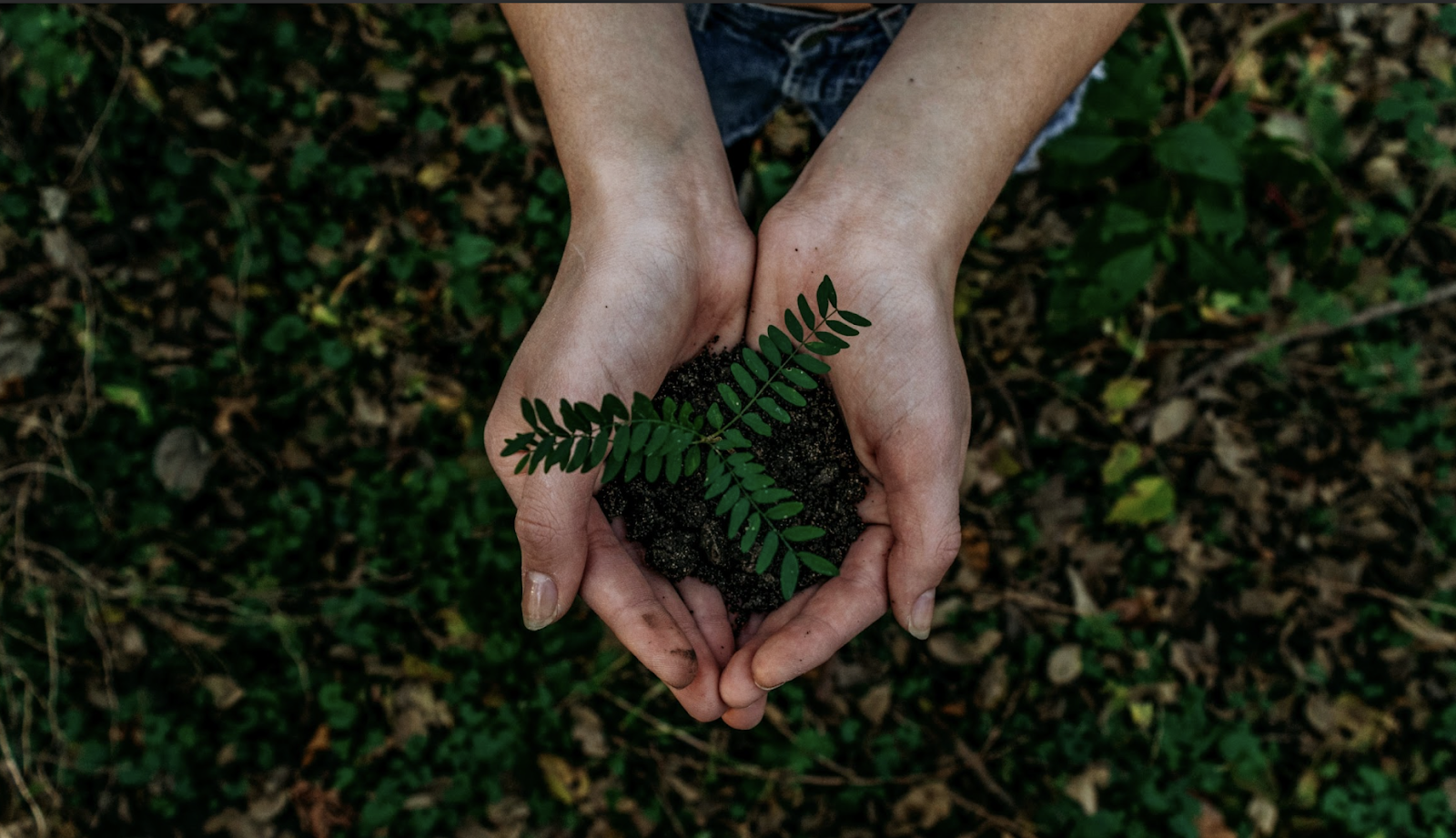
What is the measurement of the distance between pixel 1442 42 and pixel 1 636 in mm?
6609

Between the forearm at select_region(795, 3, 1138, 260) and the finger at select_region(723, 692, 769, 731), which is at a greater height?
the forearm at select_region(795, 3, 1138, 260)

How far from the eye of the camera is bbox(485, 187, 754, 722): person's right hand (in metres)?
2.35

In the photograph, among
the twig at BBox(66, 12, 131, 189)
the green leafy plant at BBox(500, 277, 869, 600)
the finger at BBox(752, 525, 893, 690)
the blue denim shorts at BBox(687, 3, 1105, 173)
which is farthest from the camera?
the twig at BBox(66, 12, 131, 189)

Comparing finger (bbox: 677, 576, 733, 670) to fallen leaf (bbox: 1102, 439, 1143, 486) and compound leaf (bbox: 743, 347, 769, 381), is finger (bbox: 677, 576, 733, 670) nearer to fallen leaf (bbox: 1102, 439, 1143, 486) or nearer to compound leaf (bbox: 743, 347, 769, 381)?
compound leaf (bbox: 743, 347, 769, 381)

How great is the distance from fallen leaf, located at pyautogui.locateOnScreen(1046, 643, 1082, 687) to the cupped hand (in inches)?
57.6

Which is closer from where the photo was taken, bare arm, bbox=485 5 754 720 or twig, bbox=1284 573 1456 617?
bare arm, bbox=485 5 754 720

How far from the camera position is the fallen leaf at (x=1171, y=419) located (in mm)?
3900

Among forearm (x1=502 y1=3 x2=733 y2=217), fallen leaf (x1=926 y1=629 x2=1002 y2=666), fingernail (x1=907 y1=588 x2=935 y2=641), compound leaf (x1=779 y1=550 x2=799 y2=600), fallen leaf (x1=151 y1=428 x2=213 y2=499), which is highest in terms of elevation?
forearm (x1=502 y1=3 x2=733 y2=217)

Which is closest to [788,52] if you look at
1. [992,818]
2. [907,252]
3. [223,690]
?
[907,252]

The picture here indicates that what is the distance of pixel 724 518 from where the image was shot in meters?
2.51

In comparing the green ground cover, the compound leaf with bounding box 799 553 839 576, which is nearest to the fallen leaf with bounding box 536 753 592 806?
the green ground cover

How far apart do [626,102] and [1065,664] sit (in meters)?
2.72

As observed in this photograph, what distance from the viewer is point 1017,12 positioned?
2.66 metres

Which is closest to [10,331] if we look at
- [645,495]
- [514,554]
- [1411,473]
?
[514,554]
